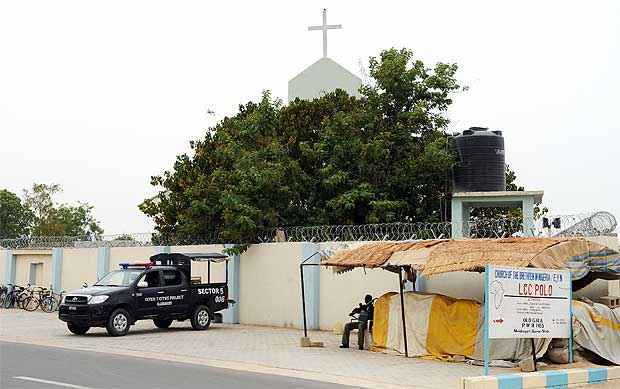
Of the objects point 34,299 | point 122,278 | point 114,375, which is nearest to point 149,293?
point 122,278

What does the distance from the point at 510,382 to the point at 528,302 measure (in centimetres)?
184

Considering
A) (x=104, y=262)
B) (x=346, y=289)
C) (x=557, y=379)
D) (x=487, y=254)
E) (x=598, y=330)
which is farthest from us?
(x=104, y=262)

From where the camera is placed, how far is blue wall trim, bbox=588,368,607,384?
502 inches

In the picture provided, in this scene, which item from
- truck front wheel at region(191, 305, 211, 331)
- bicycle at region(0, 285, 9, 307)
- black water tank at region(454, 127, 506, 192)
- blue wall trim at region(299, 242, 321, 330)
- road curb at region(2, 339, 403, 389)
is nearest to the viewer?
road curb at region(2, 339, 403, 389)

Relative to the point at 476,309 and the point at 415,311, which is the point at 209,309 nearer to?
the point at 415,311

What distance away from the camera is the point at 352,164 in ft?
83.5

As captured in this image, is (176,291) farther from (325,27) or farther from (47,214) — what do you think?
(47,214)

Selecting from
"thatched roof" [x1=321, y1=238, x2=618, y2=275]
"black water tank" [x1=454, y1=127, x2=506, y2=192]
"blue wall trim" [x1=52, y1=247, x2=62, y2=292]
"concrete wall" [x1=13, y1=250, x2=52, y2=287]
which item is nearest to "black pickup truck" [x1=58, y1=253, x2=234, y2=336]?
"thatched roof" [x1=321, y1=238, x2=618, y2=275]

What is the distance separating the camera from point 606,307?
15148mm

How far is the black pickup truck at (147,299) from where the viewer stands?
19281mm

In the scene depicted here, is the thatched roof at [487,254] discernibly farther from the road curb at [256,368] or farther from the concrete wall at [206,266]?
the concrete wall at [206,266]

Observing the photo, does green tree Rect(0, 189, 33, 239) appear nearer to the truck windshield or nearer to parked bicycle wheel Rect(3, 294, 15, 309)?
parked bicycle wheel Rect(3, 294, 15, 309)

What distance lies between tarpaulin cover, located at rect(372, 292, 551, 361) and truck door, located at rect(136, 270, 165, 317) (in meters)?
6.26

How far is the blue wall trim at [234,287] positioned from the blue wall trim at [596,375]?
12859 millimetres
